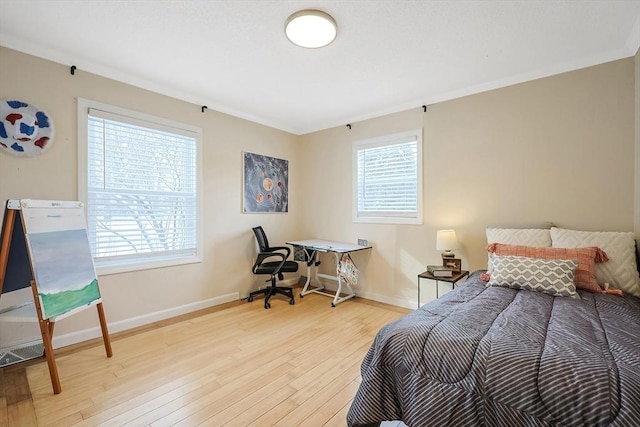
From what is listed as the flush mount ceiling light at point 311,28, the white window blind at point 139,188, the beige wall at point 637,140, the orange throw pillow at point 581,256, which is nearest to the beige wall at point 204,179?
the white window blind at point 139,188

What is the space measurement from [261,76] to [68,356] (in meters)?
2.99

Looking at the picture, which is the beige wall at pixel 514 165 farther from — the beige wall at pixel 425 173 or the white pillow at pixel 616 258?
the white pillow at pixel 616 258

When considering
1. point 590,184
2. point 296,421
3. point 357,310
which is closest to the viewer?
point 296,421

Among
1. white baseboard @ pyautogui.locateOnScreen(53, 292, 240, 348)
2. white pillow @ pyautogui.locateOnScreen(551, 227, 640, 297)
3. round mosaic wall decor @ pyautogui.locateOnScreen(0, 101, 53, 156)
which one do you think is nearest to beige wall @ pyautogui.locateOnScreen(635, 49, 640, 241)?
white pillow @ pyautogui.locateOnScreen(551, 227, 640, 297)

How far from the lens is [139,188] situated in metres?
2.98

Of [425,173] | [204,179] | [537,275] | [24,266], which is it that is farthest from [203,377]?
[425,173]

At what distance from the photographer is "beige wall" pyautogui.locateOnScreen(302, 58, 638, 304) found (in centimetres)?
241

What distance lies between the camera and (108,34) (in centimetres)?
219

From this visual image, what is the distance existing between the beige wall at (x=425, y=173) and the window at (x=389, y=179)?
116mm

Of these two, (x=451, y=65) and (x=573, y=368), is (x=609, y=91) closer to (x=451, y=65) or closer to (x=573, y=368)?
(x=451, y=65)

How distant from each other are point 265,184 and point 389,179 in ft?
5.88

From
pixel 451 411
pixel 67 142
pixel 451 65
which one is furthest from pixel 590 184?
pixel 67 142

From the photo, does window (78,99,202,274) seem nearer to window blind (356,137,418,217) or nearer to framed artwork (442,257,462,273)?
window blind (356,137,418,217)

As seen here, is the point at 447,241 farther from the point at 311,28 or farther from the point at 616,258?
the point at 311,28
